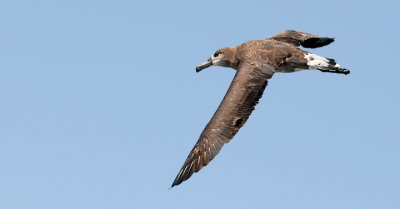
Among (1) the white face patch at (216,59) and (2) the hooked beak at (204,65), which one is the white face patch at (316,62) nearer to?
(1) the white face patch at (216,59)

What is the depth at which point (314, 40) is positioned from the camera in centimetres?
3016

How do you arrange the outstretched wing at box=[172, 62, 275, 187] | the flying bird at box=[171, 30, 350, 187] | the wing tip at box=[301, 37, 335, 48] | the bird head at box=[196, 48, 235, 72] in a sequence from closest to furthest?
the outstretched wing at box=[172, 62, 275, 187] → the flying bird at box=[171, 30, 350, 187] → the bird head at box=[196, 48, 235, 72] → the wing tip at box=[301, 37, 335, 48]

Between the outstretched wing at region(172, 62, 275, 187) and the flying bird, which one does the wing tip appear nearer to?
the flying bird

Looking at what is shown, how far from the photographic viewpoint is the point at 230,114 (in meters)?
24.6

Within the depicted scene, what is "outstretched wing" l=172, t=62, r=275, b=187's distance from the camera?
23453mm

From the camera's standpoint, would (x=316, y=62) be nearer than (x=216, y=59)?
Yes

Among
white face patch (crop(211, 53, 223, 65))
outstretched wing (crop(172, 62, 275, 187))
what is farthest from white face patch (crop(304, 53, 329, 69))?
white face patch (crop(211, 53, 223, 65))

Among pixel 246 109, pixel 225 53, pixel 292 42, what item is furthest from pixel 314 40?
pixel 246 109

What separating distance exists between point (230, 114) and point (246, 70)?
2300 mm

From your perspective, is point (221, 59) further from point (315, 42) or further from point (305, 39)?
point (315, 42)

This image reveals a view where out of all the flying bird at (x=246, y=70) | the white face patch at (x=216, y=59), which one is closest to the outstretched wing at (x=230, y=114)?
the flying bird at (x=246, y=70)

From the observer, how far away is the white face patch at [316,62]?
2718 centimetres

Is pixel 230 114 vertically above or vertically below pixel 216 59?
below

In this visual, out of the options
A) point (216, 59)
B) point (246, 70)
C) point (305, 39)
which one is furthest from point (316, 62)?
point (216, 59)
